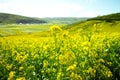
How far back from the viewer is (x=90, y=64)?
8414 mm

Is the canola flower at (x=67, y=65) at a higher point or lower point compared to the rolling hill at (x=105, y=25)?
higher

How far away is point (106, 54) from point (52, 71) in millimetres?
2539

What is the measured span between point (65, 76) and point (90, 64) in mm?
1680

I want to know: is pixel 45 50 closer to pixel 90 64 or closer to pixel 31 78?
pixel 90 64

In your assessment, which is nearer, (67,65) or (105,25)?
(67,65)

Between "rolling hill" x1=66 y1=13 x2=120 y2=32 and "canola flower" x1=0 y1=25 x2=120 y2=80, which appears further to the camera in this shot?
"rolling hill" x1=66 y1=13 x2=120 y2=32

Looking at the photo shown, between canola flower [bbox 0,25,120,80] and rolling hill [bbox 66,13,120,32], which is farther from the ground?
canola flower [bbox 0,25,120,80]

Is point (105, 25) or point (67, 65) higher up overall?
point (67, 65)

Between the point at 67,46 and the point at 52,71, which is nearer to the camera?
the point at 52,71


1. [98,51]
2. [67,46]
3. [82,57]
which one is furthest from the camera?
Answer: [67,46]

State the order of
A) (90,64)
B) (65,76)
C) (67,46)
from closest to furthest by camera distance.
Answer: (65,76), (90,64), (67,46)

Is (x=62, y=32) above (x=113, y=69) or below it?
above

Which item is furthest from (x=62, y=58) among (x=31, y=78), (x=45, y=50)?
(x=45, y=50)

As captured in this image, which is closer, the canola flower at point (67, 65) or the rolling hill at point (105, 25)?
the canola flower at point (67, 65)
